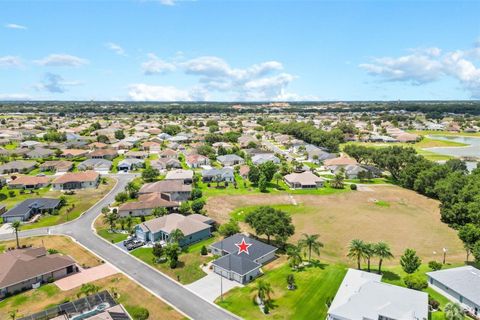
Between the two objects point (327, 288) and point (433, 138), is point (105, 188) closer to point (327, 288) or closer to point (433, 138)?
point (327, 288)

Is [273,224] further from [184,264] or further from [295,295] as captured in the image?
[184,264]

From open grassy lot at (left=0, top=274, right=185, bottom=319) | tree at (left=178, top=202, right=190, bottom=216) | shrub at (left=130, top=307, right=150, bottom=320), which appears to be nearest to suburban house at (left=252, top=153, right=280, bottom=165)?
tree at (left=178, top=202, right=190, bottom=216)

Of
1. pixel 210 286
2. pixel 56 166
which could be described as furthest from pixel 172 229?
pixel 56 166

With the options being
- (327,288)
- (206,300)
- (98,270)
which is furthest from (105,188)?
(327,288)

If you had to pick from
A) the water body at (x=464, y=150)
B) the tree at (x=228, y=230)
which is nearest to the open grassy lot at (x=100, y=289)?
the tree at (x=228, y=230)

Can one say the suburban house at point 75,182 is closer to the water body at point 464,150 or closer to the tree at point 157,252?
the tree at point 157,252

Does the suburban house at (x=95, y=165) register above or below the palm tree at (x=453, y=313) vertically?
below
